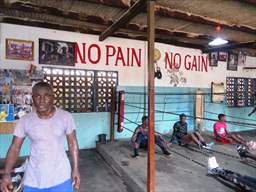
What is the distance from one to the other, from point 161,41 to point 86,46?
6.07ft

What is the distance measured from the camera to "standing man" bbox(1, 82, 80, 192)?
162cm

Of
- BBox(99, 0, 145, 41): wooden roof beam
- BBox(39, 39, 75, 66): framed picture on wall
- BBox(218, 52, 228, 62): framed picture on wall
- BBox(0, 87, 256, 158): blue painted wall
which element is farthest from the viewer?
BBox(218, 52, 228, 62): framed picture on wall

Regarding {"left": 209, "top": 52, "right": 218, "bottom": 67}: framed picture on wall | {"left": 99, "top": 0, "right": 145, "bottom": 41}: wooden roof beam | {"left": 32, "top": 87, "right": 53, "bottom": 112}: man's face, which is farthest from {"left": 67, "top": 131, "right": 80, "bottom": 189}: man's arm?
{"left": 209, "top": 52, "right": 218, "bottom": 67}: framed picture on wall

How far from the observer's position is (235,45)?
544cm

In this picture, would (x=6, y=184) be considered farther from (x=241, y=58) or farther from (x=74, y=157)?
(x=241, y=58)

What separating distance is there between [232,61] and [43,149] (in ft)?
21.8

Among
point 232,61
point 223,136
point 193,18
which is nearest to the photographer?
point 193,18

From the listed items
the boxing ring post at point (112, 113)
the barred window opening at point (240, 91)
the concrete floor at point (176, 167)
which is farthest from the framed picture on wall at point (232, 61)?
the boxing ring post at point (112, 113)

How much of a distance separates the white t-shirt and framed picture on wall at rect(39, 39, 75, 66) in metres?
3.21

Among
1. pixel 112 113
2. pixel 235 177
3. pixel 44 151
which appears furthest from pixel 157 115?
pixel 44 151

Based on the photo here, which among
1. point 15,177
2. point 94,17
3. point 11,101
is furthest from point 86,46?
point 15,177

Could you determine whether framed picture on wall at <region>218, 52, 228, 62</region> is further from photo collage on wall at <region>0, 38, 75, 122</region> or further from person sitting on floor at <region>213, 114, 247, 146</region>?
photo collage on wall at <region>0, 38, 75, 122</region>

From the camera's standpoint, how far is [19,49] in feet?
14.5

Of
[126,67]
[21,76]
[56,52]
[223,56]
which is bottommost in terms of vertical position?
[21,76]
